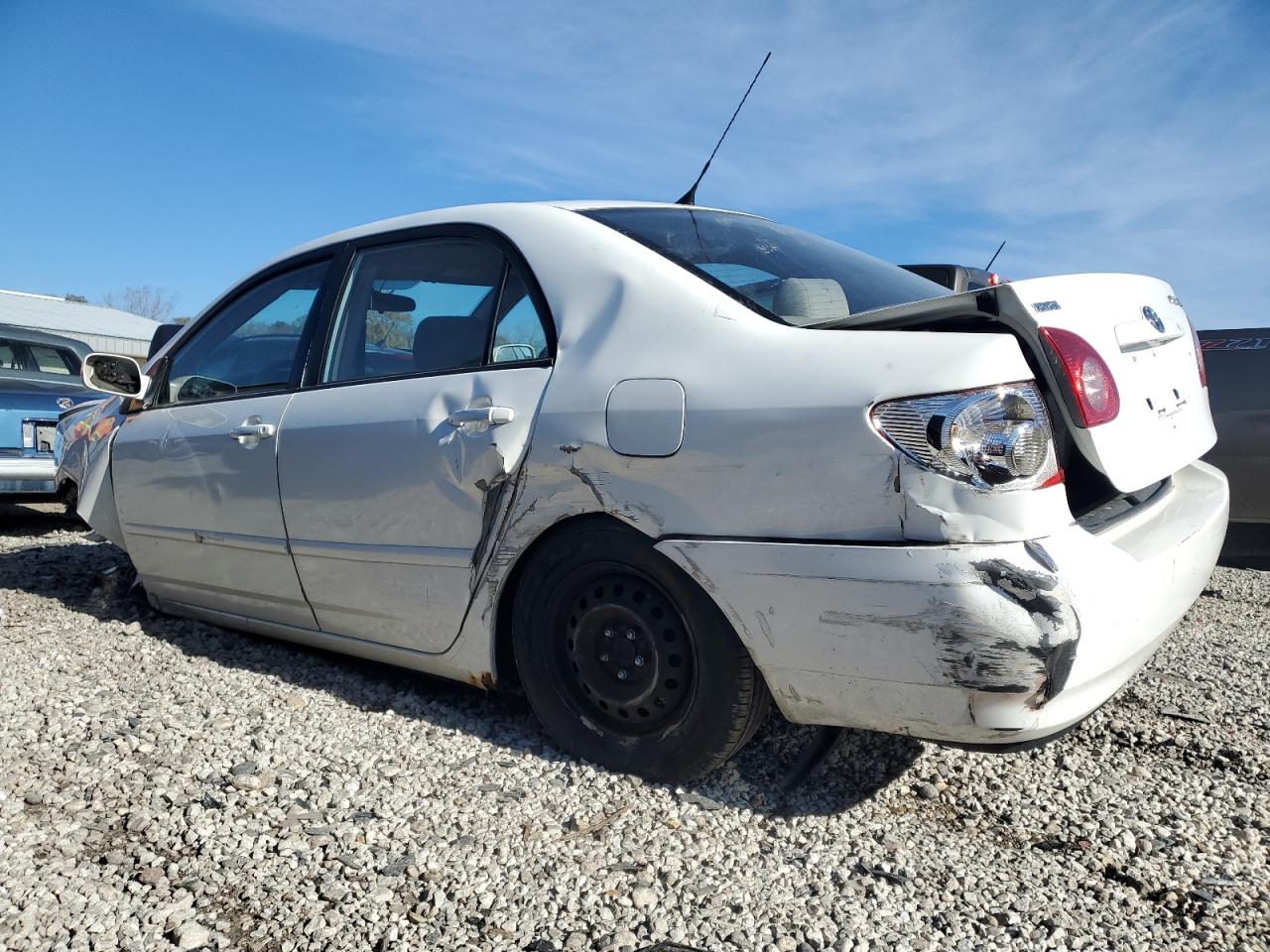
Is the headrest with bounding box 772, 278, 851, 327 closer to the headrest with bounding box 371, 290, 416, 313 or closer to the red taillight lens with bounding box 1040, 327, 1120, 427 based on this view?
the red taillight lens with bounding box 1040, 327, 1120, 427

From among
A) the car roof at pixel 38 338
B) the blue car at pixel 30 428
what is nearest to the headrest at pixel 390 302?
the blue car at pixel 30 428

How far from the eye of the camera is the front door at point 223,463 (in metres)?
3.37

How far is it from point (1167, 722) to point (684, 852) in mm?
1667

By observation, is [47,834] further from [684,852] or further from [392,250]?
[392,250]

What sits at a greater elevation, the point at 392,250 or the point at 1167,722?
the point at 392,250

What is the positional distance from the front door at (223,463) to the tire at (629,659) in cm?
112

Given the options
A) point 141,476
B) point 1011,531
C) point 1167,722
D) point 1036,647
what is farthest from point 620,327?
point 141,476

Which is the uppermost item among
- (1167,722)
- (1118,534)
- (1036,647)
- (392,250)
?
(392,250)

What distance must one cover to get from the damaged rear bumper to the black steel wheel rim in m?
0.21

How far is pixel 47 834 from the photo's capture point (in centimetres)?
230

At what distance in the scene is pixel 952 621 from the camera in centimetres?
199

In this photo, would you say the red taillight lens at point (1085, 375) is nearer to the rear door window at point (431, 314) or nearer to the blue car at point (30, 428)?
the rear door window at point (431, 314)

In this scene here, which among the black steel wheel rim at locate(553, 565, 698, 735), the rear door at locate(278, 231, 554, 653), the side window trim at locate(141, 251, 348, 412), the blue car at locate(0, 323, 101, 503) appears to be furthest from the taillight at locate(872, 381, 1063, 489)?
the blue car at locate(0, 323, 101, 503)

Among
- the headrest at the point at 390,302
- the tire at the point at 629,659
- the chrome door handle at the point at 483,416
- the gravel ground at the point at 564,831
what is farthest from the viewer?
the headrest at the point at 390,302
